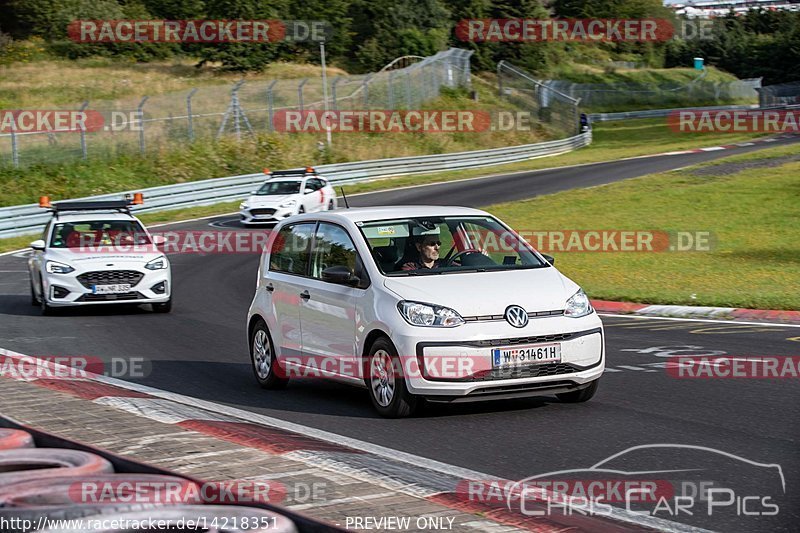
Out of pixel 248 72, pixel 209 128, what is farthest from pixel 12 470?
pixel 248 72

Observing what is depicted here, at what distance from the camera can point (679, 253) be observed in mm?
24000

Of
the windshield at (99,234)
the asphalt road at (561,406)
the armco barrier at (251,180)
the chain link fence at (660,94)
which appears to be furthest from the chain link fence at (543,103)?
the asphalt road at (561,406)

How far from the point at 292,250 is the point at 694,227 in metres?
18.7

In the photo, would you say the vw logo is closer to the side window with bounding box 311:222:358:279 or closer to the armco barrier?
the side window with bounding box 311:222:358:279

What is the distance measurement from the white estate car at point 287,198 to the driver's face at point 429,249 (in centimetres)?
2339

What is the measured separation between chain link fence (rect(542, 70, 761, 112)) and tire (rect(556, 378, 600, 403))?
248 feet

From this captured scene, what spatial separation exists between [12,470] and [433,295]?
12.6 feet

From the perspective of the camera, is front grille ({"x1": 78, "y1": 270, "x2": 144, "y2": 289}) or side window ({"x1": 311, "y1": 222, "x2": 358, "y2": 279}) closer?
side window ({"x1": 311, "y1": 222, "x2": 358, "y2": 279})

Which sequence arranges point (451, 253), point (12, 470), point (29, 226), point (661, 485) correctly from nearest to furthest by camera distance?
point (12, 470) → point (661, 485) → point (451, 253) → point (29, 226)

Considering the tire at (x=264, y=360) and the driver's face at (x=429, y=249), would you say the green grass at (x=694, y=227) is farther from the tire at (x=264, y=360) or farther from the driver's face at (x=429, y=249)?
the tire at (x=264, y=360)

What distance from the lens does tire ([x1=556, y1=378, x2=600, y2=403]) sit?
939cm

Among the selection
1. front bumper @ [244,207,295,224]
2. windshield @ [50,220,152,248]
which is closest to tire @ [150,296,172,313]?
windshield @ [50,220,152,248]

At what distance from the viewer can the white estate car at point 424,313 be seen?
8734mm

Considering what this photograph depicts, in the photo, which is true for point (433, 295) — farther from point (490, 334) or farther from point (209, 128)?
point (209, 128)
